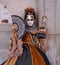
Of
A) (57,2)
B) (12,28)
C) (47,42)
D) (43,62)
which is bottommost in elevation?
(43,62)

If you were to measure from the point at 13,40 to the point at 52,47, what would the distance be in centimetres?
35

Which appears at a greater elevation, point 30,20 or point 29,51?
point 30,20

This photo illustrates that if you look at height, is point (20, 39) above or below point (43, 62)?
above

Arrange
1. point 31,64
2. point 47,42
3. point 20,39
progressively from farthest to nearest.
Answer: point 47,42 < point 20,39 < point 31,64

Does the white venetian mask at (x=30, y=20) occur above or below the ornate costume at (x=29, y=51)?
above

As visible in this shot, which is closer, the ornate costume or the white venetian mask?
the ornate costume

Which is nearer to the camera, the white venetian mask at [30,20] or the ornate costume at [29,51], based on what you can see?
the ornate costume at [29,51]

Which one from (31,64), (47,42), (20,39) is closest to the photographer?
(31,64)

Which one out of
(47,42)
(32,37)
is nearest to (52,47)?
(47,42)

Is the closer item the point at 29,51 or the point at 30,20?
the point at 29,51

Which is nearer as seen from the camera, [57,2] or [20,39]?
[20,39]

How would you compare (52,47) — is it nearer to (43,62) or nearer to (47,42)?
(47,42)

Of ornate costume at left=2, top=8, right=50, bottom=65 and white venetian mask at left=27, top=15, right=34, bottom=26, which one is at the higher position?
white venetian mask at left=27, top=15, right=34, bottom=26

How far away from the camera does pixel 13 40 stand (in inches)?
49.2
